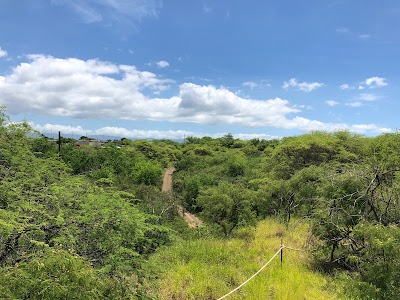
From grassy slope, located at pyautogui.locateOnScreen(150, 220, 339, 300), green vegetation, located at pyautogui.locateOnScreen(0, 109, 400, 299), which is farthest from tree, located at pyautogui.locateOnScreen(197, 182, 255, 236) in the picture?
grassy slope, located at pyautogui.locateOnScreen(150, 220, 339, 300)

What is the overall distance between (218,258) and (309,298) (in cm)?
301

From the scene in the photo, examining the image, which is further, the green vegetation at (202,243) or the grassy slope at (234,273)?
the grassy slope at (234,273)

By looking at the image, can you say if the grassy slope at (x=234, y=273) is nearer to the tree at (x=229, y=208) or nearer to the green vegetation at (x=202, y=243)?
the green vegetation at (x=202, y=243)

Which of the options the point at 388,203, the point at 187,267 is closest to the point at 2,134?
the point at 187,267

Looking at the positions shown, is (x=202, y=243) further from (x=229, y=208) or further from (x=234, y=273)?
(x=229, y=208)

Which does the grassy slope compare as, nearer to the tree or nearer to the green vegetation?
the green vegetation

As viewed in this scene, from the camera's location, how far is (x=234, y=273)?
8.16 meters

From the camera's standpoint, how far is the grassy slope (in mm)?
7098

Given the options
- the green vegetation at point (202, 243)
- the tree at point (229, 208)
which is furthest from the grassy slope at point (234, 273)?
the tree at point (229, 208)

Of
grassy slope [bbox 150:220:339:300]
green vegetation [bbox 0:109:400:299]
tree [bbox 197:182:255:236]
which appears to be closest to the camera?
green vegetation [bbox 0:109:400:299]

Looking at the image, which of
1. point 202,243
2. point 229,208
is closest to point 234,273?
point 202,243

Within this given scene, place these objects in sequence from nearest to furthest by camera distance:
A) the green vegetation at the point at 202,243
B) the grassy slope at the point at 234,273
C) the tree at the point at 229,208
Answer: the green vegetation at the point at 202,243 < the grassy slope at the point at 234,273 < the tree at the point at 229,208

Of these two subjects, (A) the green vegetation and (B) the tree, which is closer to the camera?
(A) the green vegetation

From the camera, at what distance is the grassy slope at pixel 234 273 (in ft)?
23.3
